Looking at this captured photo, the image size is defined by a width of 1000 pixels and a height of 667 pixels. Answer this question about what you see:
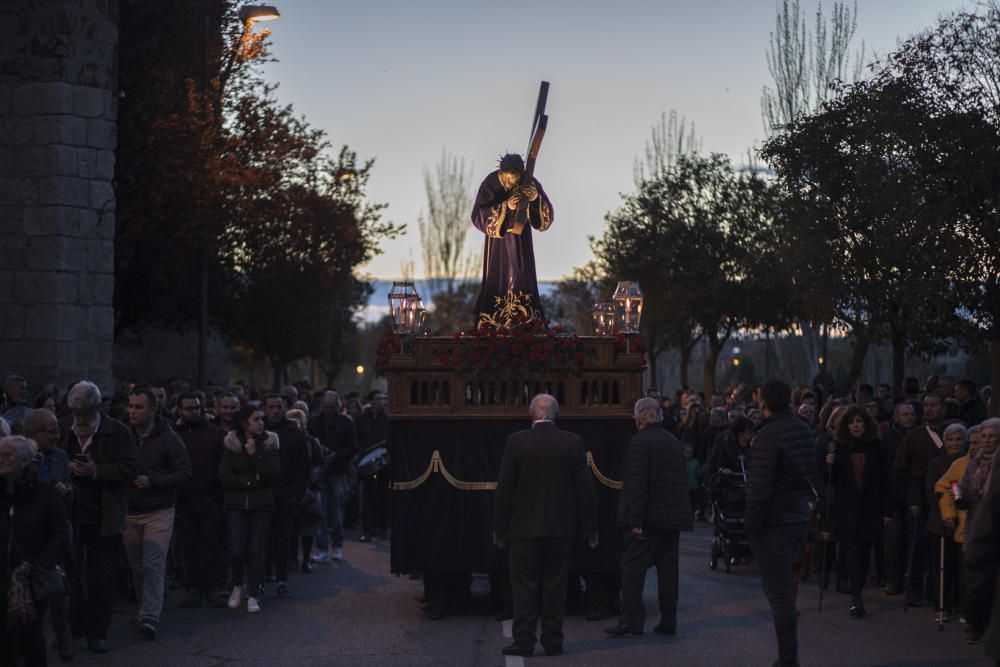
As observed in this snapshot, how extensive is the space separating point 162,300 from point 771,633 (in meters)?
22.1

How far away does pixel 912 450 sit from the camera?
14.6 m

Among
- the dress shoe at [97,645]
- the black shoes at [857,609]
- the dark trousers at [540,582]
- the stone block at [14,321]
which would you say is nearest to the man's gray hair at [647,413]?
the dark trousers at [540,582]

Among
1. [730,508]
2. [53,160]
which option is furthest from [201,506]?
[53,160]

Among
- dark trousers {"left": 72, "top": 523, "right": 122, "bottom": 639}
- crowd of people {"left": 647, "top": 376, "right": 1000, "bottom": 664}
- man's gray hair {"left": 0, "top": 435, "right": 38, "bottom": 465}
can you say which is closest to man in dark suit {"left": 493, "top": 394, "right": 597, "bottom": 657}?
crowd of people {"left": 647, "top": 376, "right": 1000, "bottom": 664}

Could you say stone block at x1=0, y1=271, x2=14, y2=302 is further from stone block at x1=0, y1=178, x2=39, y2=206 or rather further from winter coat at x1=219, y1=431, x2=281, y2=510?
winter coat at x1=219, y1=431, x2=281, y2=510

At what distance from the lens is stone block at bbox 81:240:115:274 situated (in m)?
23.5

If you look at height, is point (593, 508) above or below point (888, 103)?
below

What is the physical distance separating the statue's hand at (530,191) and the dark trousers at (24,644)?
7.38m

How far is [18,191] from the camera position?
2305cm

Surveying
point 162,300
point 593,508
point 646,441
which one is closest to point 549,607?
point 593,508

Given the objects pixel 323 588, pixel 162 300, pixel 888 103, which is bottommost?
pixel 323 588

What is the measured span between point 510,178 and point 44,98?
33.9ft

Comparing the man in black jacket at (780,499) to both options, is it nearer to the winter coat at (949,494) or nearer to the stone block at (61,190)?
the winter coat at (949,494)

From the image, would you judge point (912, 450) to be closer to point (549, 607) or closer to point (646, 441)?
point (646, 441)
